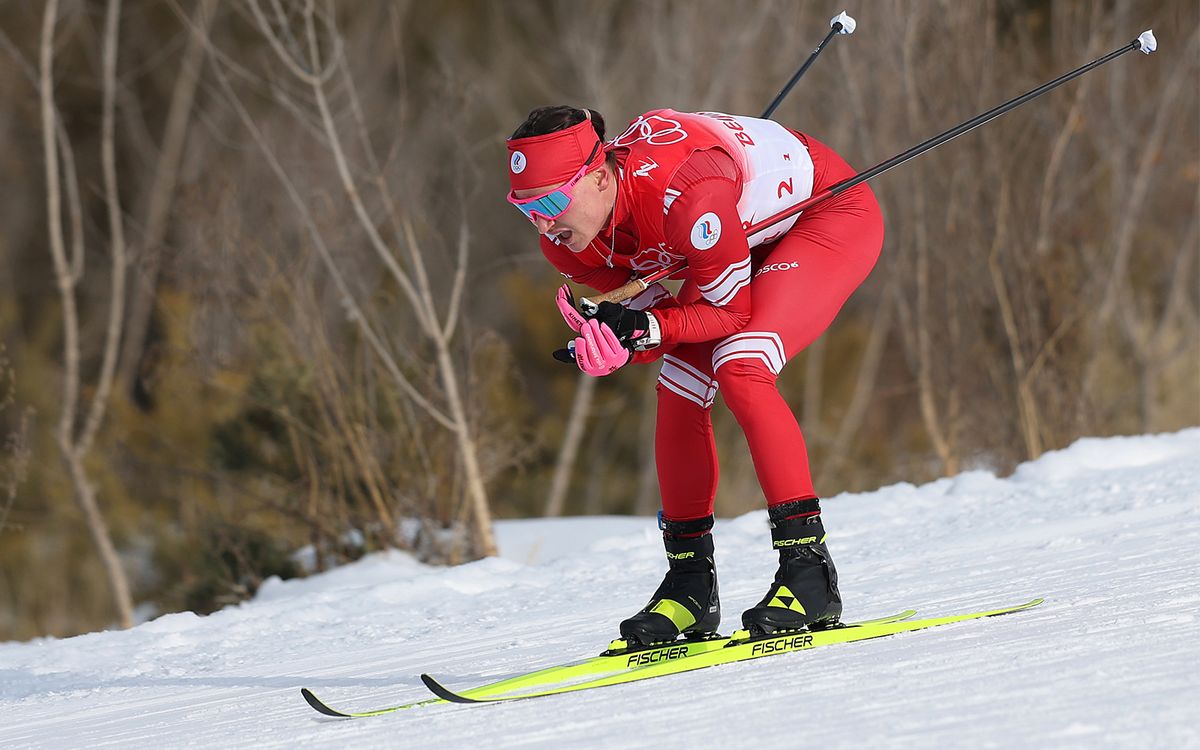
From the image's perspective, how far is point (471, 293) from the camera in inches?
402

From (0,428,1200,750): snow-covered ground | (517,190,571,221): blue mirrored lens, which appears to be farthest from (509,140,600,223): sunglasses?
(0,428,1200,750): snow-covered ground

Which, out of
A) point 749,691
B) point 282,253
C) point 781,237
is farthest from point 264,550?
point 749,691

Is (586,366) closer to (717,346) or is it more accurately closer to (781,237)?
(717,346)

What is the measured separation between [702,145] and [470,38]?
17.4m

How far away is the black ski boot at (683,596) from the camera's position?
312cm

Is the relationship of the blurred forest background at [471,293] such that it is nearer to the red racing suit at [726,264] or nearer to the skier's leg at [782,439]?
the red racing suit at [726,264]

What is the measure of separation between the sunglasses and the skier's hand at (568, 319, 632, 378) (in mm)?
254

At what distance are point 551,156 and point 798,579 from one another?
104 cm

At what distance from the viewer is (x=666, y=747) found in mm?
2229

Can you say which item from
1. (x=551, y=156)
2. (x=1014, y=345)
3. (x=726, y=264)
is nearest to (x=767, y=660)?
(x=726, y=264)

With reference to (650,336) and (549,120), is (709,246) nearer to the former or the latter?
(650,336)

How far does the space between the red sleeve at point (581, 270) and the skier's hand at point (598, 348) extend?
0.37 meters

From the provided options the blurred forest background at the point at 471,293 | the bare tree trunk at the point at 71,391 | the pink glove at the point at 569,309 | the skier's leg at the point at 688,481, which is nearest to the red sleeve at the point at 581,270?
the skier's leg at the point at 688,481

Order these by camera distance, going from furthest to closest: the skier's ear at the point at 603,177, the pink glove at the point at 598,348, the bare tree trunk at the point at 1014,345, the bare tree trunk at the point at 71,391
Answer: the bare tree trunk at the point at 1014,345 → the bare tree trunk at the point at 71,391 → the skier's ear at the point at 603,177 → the pink glove at the point at 598,348
